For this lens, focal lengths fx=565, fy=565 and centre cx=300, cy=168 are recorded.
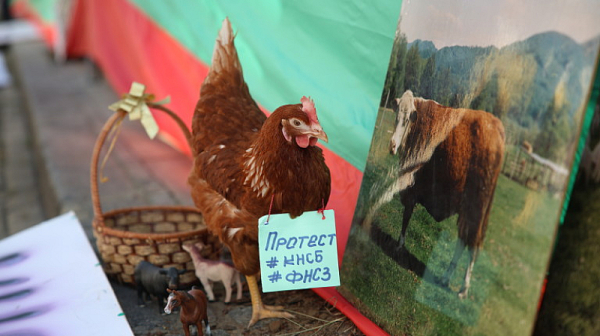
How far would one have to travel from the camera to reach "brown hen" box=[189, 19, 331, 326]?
58.9 inches

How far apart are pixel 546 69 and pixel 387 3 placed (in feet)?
2.08

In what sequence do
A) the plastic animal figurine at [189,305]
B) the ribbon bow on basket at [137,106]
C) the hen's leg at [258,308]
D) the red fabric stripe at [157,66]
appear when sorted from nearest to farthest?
1. the plastic animal figurine at [189,305]
2. the hen's leg at [258,308]
3. the red fabric stripe at [157,66]
4. the ribbon bow on basket at [137,106]

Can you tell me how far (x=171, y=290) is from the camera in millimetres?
1555

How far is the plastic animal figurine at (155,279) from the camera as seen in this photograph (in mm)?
1783

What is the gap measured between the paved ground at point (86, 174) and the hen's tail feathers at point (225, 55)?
0.77m

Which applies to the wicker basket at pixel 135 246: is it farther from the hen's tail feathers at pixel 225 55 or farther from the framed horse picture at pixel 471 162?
the framed horse picture at pixel 471 162

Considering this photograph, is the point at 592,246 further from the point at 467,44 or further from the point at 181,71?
the point at 181,71

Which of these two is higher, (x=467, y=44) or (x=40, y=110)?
(x=467, y=44)

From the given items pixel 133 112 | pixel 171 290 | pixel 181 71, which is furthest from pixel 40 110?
pixel 171 290

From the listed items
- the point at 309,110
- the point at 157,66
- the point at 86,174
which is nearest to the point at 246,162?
the point at 309,110

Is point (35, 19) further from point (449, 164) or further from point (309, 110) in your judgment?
point (449, 164)

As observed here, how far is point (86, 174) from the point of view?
3334mm

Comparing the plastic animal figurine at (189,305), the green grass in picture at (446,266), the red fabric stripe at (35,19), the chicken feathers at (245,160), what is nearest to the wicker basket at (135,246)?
the chicken feathers at (245,160)

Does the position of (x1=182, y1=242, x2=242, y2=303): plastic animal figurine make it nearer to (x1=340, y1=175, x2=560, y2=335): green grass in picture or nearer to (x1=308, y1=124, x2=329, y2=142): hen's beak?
(x1=340, y1=175, x2=560, y2=335): green grass in picture
